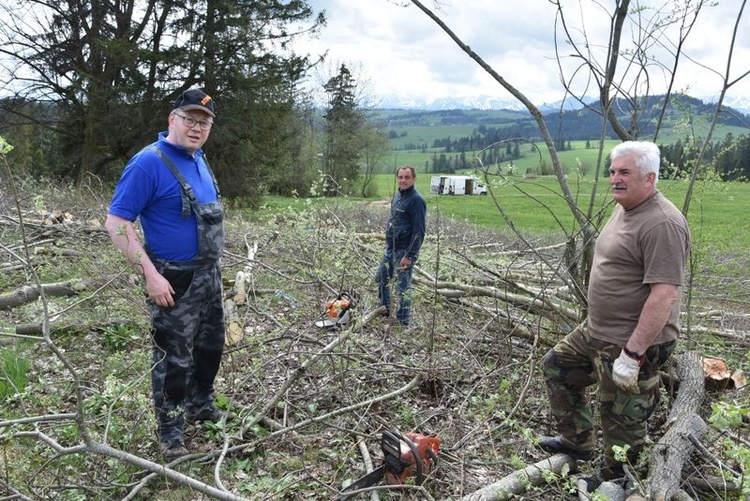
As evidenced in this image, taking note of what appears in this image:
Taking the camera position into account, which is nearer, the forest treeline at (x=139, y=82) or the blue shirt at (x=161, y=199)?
the blue shirt at (x=161, y=199)

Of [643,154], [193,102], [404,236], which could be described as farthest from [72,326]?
[643,154]

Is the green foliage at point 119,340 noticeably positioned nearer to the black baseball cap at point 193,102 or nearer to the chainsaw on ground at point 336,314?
the chainsaw on ground at point 336,314

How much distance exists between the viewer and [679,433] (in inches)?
123

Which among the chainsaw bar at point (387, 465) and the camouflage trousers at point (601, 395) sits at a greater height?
the camouflage trousers at point (601, 395)

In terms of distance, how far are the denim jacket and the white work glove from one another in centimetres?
314

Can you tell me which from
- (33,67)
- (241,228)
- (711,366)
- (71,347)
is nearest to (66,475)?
(71,347)

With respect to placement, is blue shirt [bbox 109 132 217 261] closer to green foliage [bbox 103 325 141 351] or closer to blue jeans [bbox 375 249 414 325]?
green foliage [bbox 103 325 141 351]

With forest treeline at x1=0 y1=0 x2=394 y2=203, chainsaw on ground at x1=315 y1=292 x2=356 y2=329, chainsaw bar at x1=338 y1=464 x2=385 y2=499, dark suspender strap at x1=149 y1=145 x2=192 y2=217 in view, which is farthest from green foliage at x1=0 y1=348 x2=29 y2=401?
forest treeline at x1=0 y1=0 x2=394 y2=203

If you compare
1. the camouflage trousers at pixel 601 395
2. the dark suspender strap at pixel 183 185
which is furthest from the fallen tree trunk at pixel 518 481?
the dark suspender strap at pixel 183 185

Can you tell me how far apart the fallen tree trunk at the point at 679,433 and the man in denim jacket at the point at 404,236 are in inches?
107

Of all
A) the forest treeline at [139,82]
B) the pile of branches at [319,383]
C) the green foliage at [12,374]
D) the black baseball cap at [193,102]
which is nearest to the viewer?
the pile of branches at [319,383]

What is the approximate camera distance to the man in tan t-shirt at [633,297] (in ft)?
8.92

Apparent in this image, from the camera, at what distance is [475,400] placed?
13.2 ft

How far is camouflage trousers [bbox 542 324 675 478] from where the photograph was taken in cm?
296
